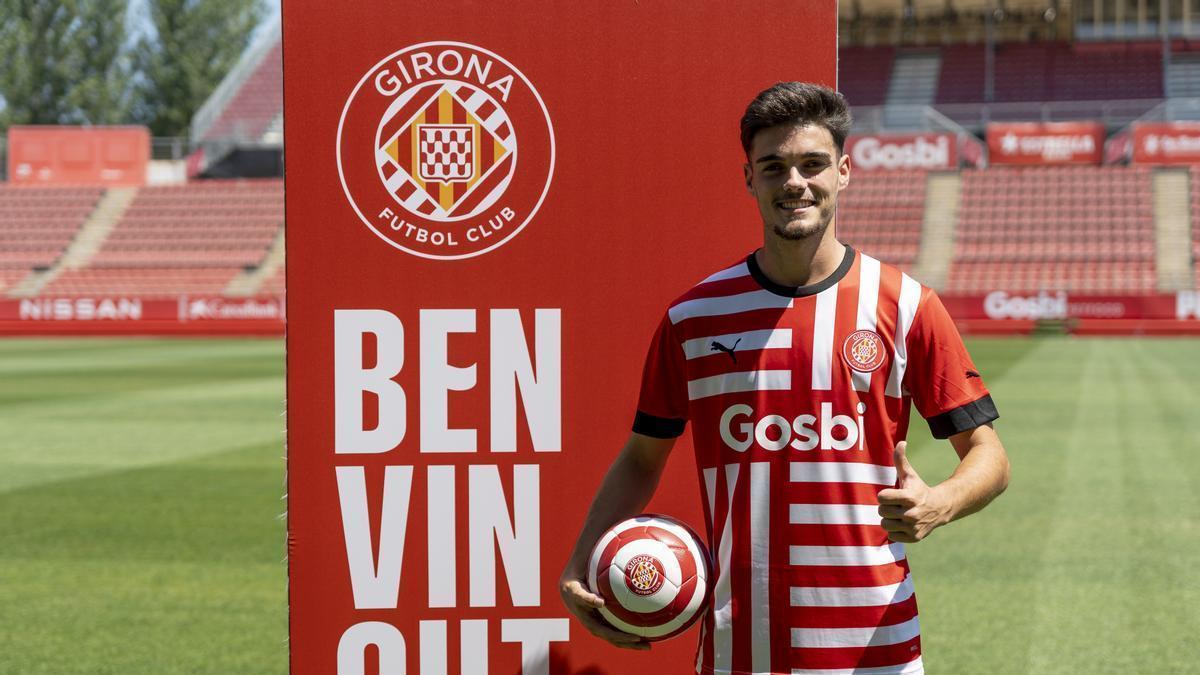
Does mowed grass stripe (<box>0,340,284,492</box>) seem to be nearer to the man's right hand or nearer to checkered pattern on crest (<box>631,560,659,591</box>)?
the man's right hand

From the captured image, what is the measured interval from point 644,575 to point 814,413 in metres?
0.51

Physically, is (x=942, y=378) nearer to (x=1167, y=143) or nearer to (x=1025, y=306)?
(x=1025, y=306)

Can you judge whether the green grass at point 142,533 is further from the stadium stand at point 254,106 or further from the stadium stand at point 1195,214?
the stadium stand at point 254,106

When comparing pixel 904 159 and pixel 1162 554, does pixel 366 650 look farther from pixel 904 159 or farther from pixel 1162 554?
pixel 904 159

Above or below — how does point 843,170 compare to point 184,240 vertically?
below

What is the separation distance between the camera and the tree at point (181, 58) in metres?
68.7

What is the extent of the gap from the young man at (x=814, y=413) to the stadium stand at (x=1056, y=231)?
31.1 m

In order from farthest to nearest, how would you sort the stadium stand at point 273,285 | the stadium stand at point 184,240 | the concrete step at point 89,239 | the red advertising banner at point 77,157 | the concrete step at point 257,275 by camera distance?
the red advertising banner at point 77,157 → the concrete step at point 89,239 → the stadium stand at point 184,240 → the concrete step at point 257,275 → the stadium stand at point 273,285

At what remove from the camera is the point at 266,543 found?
813cm

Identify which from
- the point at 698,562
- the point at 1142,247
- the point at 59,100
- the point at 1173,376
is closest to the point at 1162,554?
the point at 698,562

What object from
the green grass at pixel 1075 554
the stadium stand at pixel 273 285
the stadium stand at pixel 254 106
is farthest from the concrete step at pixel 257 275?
the green grass at pixel 1075 554

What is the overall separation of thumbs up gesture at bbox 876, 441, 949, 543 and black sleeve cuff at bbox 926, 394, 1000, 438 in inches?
9.9

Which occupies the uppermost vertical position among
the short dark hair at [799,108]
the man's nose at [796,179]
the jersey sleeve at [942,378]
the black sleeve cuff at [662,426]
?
the short dark hair at [799,108]

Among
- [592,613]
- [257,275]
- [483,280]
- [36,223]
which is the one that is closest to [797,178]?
[592,613]
